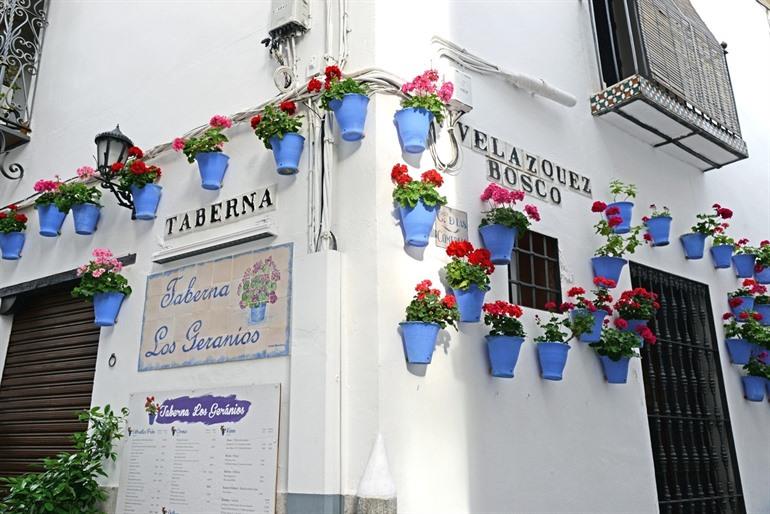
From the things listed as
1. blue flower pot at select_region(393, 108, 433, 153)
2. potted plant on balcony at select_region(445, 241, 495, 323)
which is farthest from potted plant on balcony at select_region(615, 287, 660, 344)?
blue flower pot at select_region(393, 108, 433, 153)

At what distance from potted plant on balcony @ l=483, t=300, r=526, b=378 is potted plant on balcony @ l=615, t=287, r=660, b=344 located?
5.38 ft

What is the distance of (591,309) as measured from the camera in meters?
5.66

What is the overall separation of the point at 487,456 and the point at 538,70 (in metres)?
3.69

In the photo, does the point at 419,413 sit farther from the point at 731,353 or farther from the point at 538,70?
the point at 731,353

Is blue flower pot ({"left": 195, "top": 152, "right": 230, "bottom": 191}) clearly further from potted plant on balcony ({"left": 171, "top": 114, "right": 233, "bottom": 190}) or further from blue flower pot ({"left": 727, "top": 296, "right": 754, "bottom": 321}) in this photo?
blue flower pot ({"left": 727, "top": 296, "right": 754, "bottom": 321})

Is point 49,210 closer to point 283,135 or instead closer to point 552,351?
point 283,135

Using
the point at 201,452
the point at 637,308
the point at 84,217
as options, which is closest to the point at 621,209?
the point at 637,308

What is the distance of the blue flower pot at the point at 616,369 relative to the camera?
19.1 feet

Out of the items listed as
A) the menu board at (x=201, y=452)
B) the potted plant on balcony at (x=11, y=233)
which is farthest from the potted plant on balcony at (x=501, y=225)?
the potted plant on balcony at (x=11, y=233)

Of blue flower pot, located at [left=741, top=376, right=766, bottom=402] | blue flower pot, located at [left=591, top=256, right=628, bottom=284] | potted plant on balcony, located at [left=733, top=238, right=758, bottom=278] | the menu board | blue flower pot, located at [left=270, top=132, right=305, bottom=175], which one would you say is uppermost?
potted plant on balcony, located at [left=733, top=238, right=758, bottom=278]

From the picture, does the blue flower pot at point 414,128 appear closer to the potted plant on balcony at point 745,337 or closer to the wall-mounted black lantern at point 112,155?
the wall-mounted black lantern at point 112,155

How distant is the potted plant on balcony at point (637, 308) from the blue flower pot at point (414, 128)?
2507 millimetres

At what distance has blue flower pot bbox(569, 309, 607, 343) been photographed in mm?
5680

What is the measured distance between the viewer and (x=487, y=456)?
4711 mm
